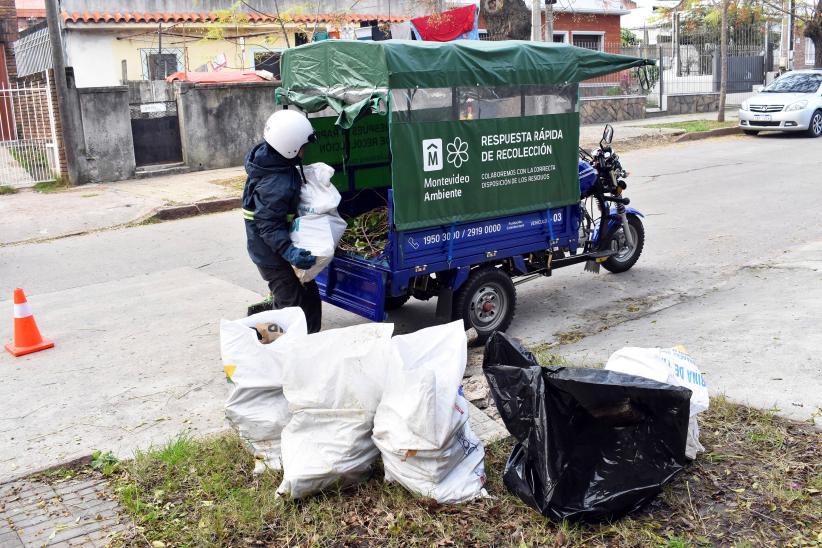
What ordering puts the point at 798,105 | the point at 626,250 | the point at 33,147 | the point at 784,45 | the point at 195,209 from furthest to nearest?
the point at 784,45
the point at 798,105
the point at 33,147
the point at 195,209
the point at 626,250

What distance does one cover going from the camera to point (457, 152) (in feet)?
20.0

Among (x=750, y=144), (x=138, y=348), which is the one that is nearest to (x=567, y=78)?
(x=138, y=348)

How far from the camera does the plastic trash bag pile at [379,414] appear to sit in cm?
Answer: 382

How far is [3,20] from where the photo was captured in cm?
2320

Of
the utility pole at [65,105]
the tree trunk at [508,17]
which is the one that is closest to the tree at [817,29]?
the tree trunk at [508,17]

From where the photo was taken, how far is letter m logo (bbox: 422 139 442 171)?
5910mm

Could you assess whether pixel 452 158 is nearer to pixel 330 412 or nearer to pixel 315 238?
pixel 315 238

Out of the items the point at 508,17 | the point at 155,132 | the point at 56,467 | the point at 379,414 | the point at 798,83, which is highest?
the point at 508,17

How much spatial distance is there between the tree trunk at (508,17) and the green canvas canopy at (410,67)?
9.54m

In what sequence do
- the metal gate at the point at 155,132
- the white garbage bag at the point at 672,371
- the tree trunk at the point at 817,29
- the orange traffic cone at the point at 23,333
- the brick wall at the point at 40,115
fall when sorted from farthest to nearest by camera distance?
the tree trunk at the point at 817,29 → the metal gate at the point at 155,132 → the brick wall at the point at 40,115 → the orange traffic cone at the point at 23,333 → the white garbage bag at the point at 672,371

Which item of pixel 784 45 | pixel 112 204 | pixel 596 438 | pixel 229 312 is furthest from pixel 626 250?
pixel 784 45

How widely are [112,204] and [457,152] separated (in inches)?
354

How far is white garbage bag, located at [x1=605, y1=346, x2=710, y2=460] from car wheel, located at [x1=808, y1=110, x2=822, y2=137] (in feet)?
58.5

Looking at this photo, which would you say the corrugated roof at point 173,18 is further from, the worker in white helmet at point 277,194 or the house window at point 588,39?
the worker in white helmet at point 277,194
